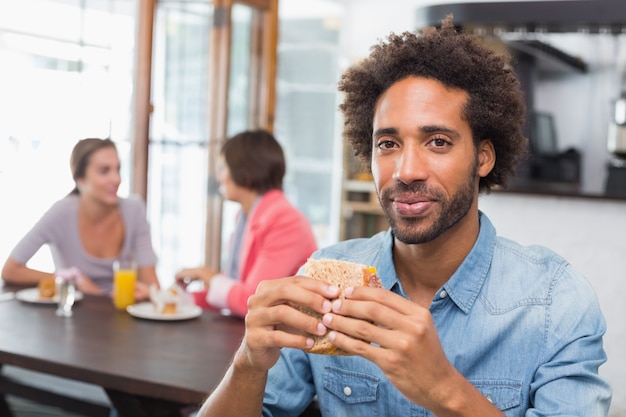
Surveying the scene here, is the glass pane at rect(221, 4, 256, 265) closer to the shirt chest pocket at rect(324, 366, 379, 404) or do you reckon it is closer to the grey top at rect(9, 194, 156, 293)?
the grey top at rect(9, 194, 156, 293)

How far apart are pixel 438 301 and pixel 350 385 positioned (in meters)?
0.22

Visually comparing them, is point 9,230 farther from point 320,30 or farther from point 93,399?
point 320,30

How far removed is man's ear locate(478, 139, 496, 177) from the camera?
1406mm

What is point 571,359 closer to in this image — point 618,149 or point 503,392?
point 503,392

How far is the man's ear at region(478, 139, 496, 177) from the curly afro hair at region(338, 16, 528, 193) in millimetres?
14

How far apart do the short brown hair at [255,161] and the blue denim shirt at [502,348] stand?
1410 millimetres

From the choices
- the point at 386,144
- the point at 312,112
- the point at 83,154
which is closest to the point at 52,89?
the point at 83,154

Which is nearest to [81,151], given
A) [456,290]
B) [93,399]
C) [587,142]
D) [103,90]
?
[103,90]

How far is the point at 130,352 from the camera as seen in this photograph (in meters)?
2.00

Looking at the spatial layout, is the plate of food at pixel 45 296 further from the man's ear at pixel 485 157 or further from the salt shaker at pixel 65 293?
the man's ear at pixel 485 157

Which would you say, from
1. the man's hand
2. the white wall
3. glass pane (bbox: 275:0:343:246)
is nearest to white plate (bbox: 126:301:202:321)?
the man's hand

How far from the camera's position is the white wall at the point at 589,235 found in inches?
133

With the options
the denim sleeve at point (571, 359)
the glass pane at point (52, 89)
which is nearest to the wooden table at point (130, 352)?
the denim sleeve at point (571, 359)

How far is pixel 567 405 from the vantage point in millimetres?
1141
